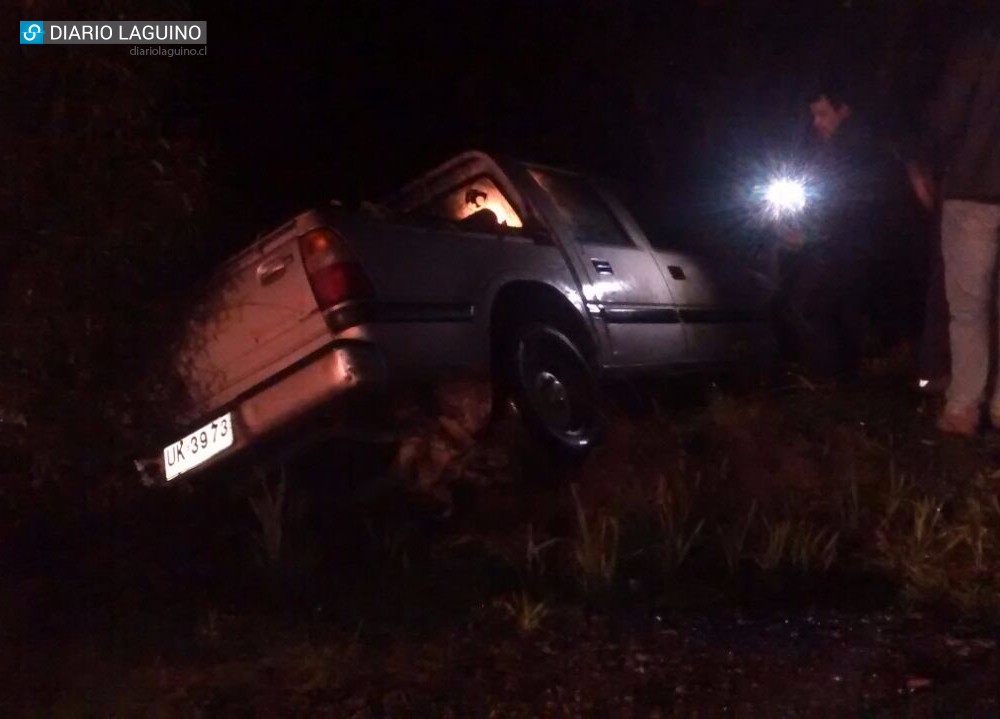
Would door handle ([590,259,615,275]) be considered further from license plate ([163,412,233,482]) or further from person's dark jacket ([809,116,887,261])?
license plate ([163,412,233,482])

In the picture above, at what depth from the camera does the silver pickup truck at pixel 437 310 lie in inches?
200

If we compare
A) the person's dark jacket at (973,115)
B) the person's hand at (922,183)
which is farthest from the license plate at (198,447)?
the person's hand at (922,183)

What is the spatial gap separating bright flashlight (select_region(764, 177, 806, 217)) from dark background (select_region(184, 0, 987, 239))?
0.64m

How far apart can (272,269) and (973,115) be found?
3.21 m

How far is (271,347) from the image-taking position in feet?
17.3

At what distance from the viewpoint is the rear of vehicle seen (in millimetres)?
5039

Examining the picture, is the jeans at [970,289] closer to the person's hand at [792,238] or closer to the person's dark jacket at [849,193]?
the person's dark jacket at [849,193]

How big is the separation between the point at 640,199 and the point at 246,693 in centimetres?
529

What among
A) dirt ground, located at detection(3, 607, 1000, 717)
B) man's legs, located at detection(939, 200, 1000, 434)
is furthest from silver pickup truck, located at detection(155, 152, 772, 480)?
man's legs, located at detection(939, 200, 1000, 434)

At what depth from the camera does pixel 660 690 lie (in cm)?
368

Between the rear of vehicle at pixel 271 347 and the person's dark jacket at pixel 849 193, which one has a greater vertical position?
the person's dark jacket at pixel 849 193

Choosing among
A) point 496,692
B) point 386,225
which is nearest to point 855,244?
point 386,225

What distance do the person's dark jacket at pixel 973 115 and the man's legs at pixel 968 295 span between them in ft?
0.29

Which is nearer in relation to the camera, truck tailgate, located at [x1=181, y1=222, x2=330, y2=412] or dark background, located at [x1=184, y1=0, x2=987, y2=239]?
truck tailgate, located at [x1=181, y1=222, x2=330, y2=412]
